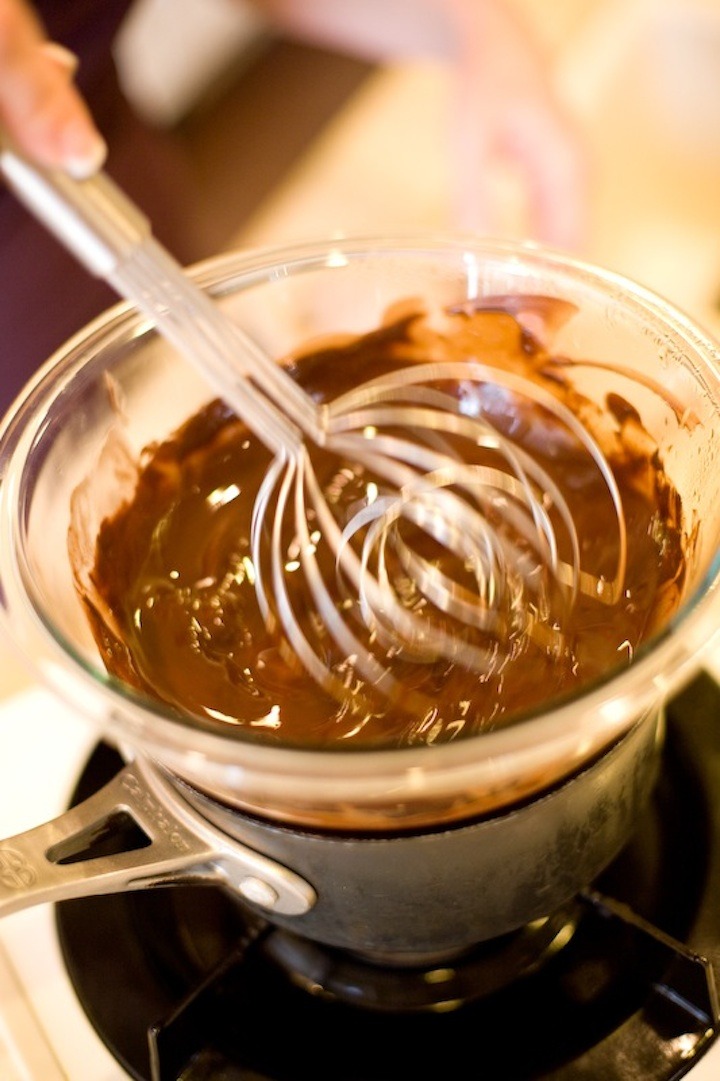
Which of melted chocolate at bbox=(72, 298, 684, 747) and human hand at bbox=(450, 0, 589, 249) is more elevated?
human hand at bbox=(450, 0, 589, 249)

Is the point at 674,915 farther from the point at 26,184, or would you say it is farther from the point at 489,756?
the point at 26,184

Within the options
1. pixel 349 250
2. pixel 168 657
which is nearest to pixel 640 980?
pixel 168 657

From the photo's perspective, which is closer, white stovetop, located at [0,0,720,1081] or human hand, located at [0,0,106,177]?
human hand, located at [0,0,106,177]

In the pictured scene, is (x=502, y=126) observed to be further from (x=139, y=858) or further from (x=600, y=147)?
(x=139, y=858)

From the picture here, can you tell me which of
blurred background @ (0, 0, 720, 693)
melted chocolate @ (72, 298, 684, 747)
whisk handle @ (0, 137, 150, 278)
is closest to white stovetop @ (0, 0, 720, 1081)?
blurred background @ (0, 0, 720, 693)

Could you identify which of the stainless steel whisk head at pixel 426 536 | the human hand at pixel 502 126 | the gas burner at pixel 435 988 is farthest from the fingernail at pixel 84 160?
the human hand at pixel 502 126

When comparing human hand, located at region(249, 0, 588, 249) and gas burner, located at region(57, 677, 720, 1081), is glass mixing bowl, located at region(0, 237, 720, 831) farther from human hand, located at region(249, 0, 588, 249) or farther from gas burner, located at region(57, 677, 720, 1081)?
human hand, located at region(249, 0, 588, 249)
